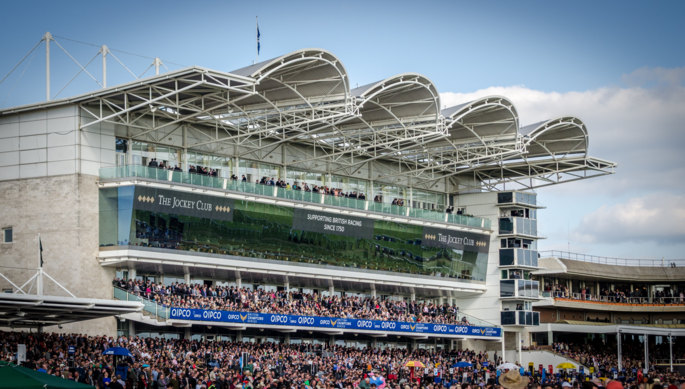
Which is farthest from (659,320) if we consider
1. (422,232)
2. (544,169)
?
(422,232)

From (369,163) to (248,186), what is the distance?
1466 centimetres

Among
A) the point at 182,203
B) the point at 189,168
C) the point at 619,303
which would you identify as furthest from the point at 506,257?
the point at 182,203

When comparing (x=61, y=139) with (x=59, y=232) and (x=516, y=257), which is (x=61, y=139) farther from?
(x=516, y=257)

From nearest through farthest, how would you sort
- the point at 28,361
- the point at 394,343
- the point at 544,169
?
the point at 28,361
the point at 394,343
the point at 544,169

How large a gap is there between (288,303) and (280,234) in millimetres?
4082

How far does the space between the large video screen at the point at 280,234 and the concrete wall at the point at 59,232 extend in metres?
1.03

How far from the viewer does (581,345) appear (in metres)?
75.2

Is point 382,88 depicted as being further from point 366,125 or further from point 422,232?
point 422,232

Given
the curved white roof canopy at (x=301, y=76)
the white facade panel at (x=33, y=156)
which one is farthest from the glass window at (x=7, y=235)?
the curved white roof canopy at (x=301, y=76)

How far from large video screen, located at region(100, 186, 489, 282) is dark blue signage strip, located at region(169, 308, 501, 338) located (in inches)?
174

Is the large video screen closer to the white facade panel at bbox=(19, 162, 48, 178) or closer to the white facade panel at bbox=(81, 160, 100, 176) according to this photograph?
the white facade panel at bbox=(81, 160, 100, 176)

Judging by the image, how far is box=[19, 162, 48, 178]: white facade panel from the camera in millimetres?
48500

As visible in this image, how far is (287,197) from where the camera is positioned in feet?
182

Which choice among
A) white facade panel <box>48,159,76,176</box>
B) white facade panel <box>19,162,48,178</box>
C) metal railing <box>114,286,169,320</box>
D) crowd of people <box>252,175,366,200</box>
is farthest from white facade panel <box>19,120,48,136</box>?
crowd of people <box>252,175,366,200</box>
